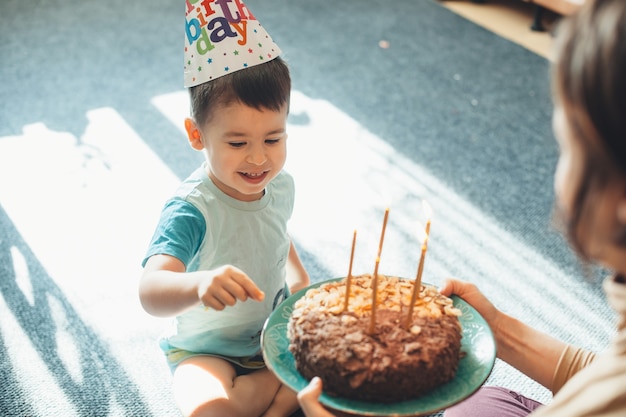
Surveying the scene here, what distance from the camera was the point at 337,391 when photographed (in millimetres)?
911

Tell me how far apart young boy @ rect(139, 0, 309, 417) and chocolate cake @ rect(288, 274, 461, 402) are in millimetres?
178

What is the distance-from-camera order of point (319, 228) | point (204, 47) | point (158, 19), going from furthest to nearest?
point (158, 19)
point (319, 228)
point (204, 47)

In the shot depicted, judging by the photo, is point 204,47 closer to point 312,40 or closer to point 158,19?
point 312,40

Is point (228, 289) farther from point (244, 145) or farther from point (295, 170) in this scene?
point (295, 170)

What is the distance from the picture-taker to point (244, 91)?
43.8 inches

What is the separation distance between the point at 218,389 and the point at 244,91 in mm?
503

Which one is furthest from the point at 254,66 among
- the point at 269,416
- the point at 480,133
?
the point at 480,133

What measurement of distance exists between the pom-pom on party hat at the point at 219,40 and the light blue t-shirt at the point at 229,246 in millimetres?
187

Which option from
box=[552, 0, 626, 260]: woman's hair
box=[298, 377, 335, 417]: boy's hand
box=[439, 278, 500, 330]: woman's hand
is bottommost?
box=[439, 278, 500, 330]: woman's hand

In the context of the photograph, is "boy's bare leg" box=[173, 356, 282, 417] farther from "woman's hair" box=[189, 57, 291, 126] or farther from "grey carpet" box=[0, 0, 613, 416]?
"woman's hair" box=[189, 57, 291, 126]

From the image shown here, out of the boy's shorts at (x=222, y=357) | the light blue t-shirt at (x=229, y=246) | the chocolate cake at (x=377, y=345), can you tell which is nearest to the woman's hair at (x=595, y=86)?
the chocolate cake at (x=377, y=345)

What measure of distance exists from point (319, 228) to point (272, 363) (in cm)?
93

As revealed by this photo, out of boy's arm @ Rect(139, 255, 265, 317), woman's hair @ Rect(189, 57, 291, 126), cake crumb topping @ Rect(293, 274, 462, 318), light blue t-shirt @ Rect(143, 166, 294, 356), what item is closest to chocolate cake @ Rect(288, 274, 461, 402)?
cake crumb topping @ Rect(293, 274, 462, 318)

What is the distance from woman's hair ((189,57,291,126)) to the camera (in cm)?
112
